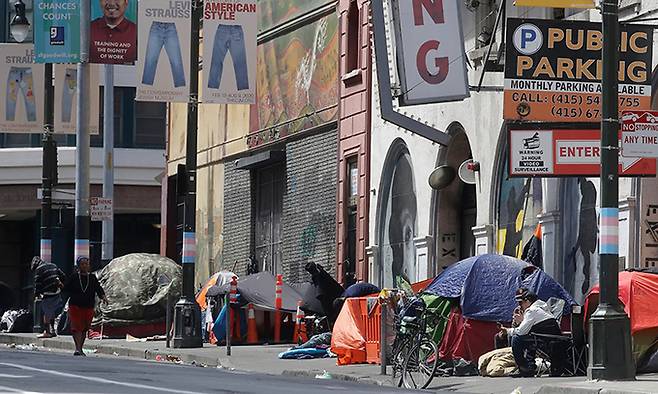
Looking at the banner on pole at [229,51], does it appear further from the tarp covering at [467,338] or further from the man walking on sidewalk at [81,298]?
the tarp covering at [467,338]

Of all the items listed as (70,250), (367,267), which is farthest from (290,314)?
(70,250)

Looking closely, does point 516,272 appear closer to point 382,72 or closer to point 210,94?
point 382,72

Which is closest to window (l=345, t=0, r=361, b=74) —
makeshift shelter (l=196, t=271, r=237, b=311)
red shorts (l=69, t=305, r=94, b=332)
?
makeshift shelter (l=196, t=271, r=237, b=311)

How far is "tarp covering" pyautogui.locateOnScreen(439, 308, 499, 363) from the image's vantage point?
2405cm

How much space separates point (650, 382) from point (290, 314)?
48.8 feet

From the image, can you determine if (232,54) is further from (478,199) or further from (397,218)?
(397,218)

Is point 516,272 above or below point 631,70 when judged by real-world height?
below

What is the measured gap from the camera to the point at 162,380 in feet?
63.6

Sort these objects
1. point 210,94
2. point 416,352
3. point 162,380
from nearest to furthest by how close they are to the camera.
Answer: point 162,380 < point 416,352 < point 210,94

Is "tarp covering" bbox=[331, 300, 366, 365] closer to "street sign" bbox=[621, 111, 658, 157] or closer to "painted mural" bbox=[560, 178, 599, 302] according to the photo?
"painted mural" bbox=[560, 178, 599, 302]

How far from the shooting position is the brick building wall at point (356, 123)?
3559 cm

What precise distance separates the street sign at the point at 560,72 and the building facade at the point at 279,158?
43.5 feet

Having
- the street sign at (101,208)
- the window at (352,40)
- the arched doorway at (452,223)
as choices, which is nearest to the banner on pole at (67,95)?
the street sign at (101,208)

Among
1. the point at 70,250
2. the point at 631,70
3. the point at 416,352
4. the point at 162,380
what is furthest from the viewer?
the point at 70,250
